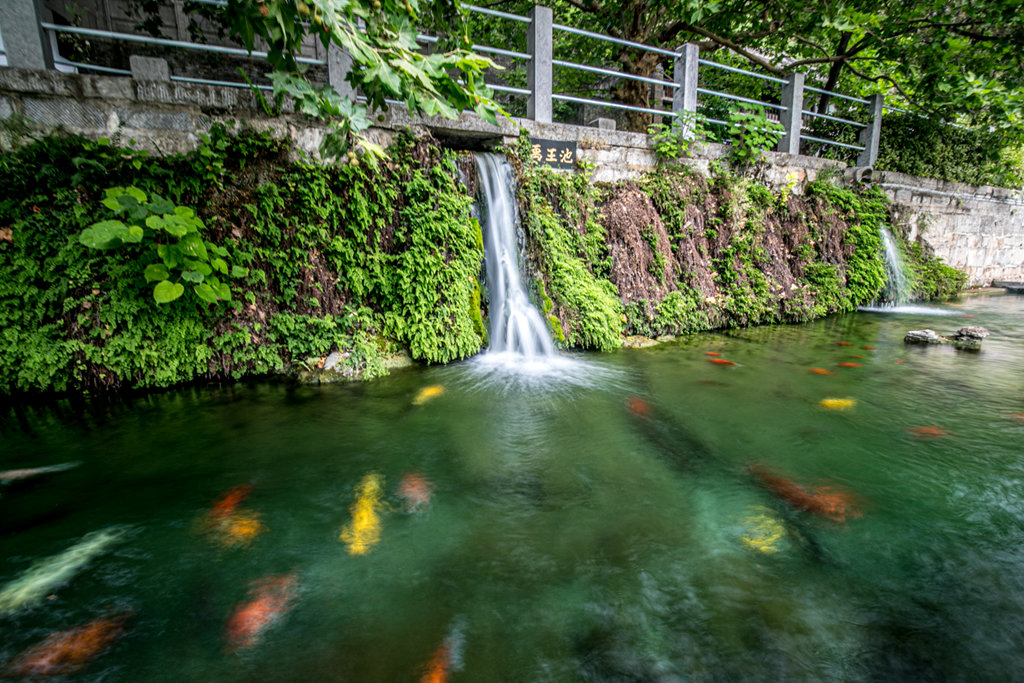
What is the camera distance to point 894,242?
399 inches

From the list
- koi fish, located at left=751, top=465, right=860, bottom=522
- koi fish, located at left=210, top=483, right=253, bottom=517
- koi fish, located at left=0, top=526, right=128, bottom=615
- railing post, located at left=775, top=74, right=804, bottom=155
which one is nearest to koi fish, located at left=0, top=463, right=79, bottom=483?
koi fish, located at left=0, top=526, right=128, bottom=615

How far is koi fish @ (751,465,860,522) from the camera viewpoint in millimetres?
2639

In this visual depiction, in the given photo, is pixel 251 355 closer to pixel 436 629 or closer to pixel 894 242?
pixel 436 629

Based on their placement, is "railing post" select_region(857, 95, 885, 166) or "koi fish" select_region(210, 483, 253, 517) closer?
"koi fish" select_region(210, 483, 253, 517)

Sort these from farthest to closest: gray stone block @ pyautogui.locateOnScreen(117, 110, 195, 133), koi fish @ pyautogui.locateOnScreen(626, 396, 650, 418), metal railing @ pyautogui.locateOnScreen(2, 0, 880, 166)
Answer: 1. metal railing @ pyautogui.locateOnScreen(2, 0, 880, 166)
2. gray stone block @ pyautogui.locateOnScreen(117, 110, 195, 133)
3. koi fish @ pyautogui.locateOnScreen(626, 396, 650, 418)

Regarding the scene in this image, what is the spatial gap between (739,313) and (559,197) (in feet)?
11.4

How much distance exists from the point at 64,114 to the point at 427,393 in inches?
170

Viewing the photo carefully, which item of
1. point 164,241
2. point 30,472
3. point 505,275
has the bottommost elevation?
point 30,472

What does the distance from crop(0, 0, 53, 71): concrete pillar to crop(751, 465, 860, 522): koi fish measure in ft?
23.2

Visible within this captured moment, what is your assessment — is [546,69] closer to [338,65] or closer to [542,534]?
[338,65]

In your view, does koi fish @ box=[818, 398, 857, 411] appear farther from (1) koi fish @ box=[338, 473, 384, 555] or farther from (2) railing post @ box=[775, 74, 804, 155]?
(2) railing post @ box=[775, 74, 804, 155]

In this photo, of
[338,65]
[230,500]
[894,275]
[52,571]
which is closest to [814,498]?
[230,500]

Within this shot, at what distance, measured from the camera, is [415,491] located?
2900 millimetres

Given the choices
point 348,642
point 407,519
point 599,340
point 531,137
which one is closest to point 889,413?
point 599,340
